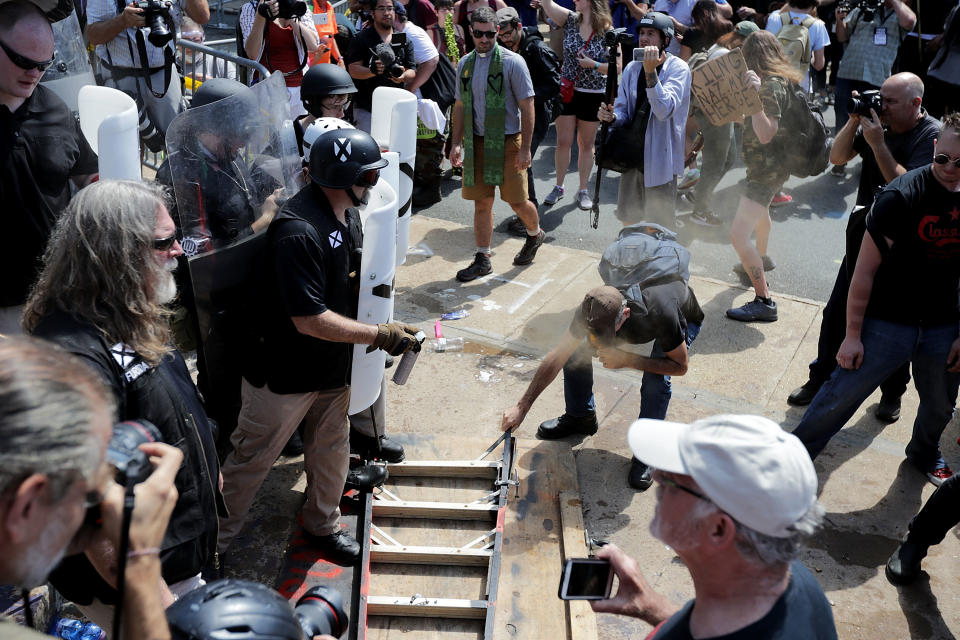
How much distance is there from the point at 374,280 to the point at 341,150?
2.04 feet

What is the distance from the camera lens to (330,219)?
341 centimetres

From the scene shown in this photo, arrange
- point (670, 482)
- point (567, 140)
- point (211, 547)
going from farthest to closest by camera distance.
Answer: point (567, 140) < point (211, 547) < point (670, 482)

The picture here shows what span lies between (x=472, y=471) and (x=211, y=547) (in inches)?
71.2

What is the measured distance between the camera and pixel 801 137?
5.98 metres

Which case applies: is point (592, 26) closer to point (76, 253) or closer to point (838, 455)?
point (838, 455)

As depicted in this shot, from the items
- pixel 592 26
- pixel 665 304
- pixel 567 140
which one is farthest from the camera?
pixel 567 140

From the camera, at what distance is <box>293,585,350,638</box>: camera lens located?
198 centimetres

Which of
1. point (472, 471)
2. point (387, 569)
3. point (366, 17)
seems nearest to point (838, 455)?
point (472, 471)

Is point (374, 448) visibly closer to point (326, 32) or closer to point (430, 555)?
point (430, 555)

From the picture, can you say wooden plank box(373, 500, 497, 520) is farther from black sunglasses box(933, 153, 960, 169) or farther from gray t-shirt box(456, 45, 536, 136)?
gray t-shirt box(456, 45, 536, 136)

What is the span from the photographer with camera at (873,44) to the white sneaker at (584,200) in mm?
2914

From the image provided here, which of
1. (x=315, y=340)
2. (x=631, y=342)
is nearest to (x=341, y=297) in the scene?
(x=315, y=340)

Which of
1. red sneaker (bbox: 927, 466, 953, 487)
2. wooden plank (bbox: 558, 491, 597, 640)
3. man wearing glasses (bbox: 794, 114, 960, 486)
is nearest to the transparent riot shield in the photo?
wooden plank (bbox: 558, 491, 597, 640)

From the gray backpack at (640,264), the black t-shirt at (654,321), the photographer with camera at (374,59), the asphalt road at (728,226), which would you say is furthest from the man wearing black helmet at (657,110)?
the black t-shirt at (654,321)
